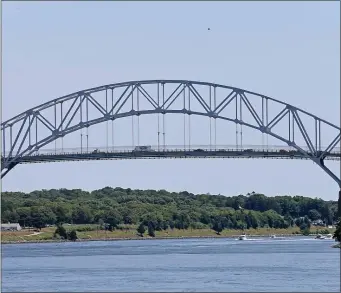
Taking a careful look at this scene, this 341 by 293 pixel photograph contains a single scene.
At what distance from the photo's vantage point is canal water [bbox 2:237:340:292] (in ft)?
216

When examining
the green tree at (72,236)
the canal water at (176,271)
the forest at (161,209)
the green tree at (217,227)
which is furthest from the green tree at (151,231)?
the canal water at (176,271)

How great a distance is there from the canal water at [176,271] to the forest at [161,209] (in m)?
47.6

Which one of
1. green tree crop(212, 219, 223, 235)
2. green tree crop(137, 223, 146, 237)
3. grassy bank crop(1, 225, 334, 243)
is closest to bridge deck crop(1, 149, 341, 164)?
grassy bank crop(1, 225, 334, 243)

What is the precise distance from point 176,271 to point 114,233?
8421cm

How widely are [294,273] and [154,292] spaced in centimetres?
1362

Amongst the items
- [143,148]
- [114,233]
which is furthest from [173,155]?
[114,233]

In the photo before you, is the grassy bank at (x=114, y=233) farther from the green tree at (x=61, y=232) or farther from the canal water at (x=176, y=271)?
the canal water at (x=176, y=271)

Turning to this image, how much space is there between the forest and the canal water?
156ft

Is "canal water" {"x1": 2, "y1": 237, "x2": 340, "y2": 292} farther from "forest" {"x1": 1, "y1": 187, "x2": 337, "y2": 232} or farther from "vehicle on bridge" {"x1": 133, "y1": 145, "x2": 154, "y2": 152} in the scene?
"forest" {"x1": 1, "y1": 187, "x2": 337, "y2": 232}

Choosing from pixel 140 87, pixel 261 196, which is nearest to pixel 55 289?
pixel 140 87

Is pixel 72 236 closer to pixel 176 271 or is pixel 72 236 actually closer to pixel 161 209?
pixel 161 209

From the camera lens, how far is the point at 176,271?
7781cm

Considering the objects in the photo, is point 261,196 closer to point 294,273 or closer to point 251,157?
point 251,157

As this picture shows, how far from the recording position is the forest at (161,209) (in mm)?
155875
